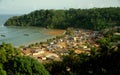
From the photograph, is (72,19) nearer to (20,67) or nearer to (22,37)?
(22,37)

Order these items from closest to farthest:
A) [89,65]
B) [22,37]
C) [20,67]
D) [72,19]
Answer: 1. [20,67]
2. [89,65]
3. [22,37]
4. [72,19]

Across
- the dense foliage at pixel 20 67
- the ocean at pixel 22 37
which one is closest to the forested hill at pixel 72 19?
the ocean at pixel 22 37

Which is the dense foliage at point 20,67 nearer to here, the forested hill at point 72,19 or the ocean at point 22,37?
the ocean at point 22,37

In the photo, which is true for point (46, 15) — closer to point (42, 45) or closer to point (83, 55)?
point (42, 45)

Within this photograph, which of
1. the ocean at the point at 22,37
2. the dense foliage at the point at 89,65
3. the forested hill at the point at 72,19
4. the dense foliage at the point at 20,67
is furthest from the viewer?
the forested hill at the point at 72,19

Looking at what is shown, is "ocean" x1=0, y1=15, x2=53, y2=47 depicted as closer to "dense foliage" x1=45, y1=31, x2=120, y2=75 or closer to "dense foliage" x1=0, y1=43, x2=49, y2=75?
"dense foliage" x1=45, y1=31, x2=120, y2=75

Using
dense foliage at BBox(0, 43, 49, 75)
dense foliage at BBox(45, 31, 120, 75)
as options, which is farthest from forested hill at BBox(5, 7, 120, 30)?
dense foliage at BBox(0, 43, 49, 75)

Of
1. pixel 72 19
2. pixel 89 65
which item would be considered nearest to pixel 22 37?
pixel 72 19

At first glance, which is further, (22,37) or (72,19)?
(72,19)

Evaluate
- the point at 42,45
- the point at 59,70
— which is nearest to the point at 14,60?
the point at 59,70
